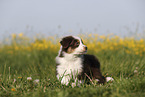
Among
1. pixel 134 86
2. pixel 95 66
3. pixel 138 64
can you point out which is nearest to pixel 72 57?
pixel 95 66

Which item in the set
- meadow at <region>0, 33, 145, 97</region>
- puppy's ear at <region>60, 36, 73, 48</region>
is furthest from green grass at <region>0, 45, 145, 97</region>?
puppy's ear at <region>60, 36, 73, 48</region>

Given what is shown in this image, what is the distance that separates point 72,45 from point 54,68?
1.70 meters

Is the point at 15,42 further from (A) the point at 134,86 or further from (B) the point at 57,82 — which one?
(A) the point at 134,86

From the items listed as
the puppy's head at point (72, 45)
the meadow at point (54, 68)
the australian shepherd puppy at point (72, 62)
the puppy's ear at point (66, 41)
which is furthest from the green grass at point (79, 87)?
the puppy's ear at point (66, 41)

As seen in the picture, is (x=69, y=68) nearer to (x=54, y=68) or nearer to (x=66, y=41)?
(x=66, y=41)

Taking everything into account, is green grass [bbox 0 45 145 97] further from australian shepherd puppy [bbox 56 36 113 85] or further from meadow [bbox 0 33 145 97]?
australian shepherd puppy [bbox 56 36 113 85]

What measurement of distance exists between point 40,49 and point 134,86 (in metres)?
6.62

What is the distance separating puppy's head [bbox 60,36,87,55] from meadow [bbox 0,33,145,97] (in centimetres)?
67

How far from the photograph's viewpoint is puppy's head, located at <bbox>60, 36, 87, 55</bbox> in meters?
3.93

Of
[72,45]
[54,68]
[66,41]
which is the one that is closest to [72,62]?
[72,45]

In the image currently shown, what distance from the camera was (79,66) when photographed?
13.2ft

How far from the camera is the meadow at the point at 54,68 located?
294 centimetres

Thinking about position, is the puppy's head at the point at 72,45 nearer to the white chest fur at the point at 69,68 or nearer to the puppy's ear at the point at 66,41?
the puppy's ear at the point at 66,41

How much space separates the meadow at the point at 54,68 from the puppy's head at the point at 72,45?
2.19 ft
